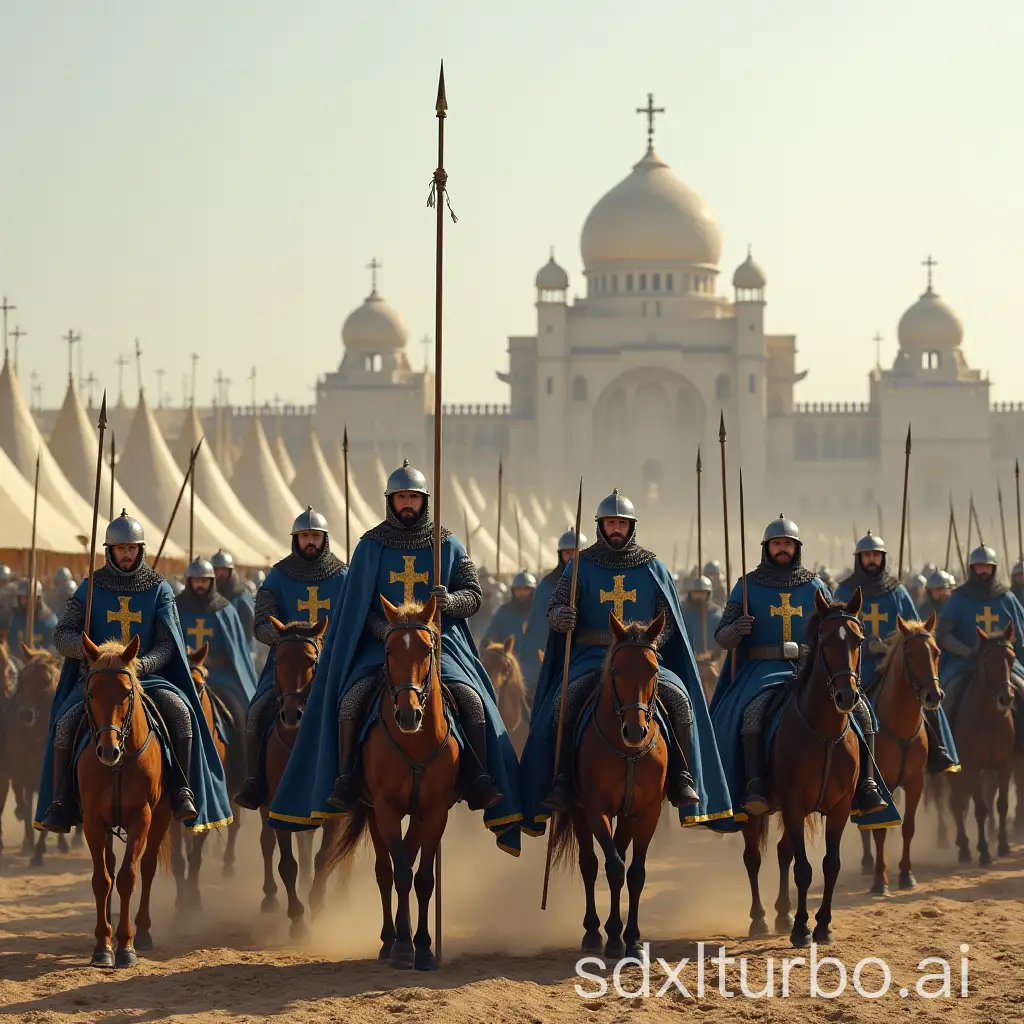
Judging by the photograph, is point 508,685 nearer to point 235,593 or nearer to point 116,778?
point 235,593

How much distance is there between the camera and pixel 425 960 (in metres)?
9.76

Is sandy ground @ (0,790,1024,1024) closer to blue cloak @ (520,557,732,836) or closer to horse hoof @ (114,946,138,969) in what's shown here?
horse hoof @ (114,946,138,969)

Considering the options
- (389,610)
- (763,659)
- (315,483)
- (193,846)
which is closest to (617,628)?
(389,610)

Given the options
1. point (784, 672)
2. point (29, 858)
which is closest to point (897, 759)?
point (784, 672)

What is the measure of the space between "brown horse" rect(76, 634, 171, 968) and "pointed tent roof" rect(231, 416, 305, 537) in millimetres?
42545

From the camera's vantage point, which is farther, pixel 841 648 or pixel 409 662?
pixel 841 648

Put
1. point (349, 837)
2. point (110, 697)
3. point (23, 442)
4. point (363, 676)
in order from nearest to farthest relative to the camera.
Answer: point (110, 697), point (363, 676), point (349, 837), point (23, 442)

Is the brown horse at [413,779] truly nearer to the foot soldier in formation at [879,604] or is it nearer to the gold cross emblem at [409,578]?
the gold cross emblem at [409,578]

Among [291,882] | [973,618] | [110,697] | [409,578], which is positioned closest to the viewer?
[110,697]

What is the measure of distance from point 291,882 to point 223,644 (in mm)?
2774

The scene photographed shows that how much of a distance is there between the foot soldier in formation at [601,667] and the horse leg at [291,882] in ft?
4.84

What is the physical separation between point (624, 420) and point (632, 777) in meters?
86.1

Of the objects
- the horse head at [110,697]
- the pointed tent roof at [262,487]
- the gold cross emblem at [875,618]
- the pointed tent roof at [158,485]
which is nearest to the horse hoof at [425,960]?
the horse head at [110,697]

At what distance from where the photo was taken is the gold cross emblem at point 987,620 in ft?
51.0
